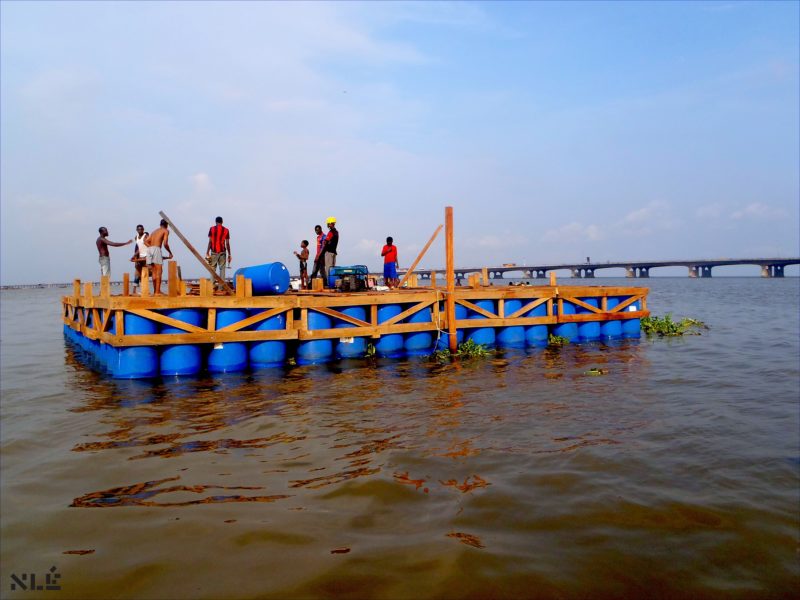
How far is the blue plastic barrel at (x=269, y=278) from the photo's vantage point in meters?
14.3

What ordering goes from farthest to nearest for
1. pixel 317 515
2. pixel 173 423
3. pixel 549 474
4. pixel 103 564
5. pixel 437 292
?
pixel 437 292 < pixel 173 423 < pixel 549 474 < pixel 317 515 < pixel 103 564

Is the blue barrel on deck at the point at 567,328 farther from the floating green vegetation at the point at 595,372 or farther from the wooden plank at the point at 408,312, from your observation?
the wooden plank at the point at 408,312

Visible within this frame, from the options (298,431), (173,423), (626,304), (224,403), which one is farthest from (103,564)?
(626,304)

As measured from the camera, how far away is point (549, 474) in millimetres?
5848

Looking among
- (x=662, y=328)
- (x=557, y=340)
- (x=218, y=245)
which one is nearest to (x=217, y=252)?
(x=218, y=245)

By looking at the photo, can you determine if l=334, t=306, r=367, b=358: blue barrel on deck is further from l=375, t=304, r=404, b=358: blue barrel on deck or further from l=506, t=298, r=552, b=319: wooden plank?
l=506, t=298, r=552, b=319: wooden plank

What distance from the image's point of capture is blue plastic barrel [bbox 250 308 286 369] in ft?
41.8

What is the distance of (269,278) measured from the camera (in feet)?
46.7

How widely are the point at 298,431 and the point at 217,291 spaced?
8871 mm

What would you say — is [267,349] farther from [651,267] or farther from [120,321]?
[651,267]

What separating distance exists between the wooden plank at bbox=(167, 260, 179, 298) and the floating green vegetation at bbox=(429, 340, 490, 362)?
7.32 metres

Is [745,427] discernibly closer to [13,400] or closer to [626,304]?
[626,304]

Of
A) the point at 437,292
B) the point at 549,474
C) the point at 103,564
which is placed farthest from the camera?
the point at 437,292

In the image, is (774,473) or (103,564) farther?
(774,473)
